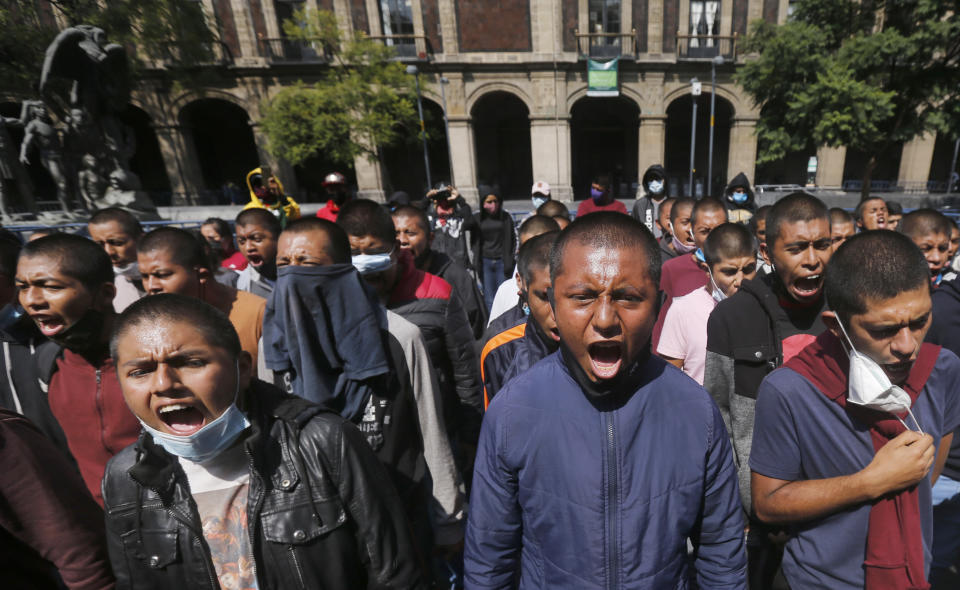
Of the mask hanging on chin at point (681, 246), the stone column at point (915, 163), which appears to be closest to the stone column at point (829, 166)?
the stone column at point (915, 163)

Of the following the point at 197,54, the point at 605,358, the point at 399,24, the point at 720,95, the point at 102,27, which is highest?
the point at 399,24

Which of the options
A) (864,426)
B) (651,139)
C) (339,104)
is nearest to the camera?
(864,426)

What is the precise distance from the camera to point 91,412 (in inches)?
73.6

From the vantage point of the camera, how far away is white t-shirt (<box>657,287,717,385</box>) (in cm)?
255

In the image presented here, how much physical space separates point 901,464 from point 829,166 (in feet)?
94.7

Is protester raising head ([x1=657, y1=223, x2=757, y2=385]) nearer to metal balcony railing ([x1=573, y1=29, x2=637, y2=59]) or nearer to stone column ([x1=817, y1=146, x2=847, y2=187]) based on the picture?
metal balcony railing ([x1=573, y1=29, x2=637, y2=59])

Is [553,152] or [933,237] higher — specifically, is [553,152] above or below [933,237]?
above

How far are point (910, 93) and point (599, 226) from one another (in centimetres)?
1788

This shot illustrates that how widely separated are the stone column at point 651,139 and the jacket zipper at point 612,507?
77.4 feet

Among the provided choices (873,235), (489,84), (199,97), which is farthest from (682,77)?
(873,235)

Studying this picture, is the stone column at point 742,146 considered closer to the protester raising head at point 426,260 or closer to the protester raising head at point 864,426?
the protester raising head at point 426,260

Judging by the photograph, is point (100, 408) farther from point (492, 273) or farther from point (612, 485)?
point (492, 273)

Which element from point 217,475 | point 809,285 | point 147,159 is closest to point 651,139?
point 809,285

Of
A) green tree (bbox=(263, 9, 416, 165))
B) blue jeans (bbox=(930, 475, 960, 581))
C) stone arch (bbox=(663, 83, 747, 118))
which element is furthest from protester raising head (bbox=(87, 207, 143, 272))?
stone arch (bbox=(663, 83, 747, 118))
